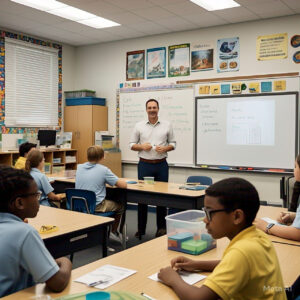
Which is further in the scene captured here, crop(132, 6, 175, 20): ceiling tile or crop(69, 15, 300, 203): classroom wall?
crop(69, 15, 300, 203): classroom wall

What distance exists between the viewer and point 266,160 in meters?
5.70

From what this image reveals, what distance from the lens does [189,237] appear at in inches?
79.7

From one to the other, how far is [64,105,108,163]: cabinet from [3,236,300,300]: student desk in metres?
5.11

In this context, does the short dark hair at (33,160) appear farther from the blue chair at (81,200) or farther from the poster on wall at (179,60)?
the poster on wall at (179,60)

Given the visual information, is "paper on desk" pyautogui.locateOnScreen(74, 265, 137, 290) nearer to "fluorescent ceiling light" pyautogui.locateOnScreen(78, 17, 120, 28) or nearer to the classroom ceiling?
the classroom ceiling

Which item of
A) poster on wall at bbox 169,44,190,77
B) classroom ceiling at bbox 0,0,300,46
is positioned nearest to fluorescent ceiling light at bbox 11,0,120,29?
classroom ceiling at bbox 0,0,300,46

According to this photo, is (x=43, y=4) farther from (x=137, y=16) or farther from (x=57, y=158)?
(x=57, y=158)

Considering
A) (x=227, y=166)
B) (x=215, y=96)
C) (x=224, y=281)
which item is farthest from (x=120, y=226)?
(x=224, y=281)

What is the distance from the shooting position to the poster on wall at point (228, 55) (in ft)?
19.4

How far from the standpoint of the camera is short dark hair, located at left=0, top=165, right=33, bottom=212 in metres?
1.50

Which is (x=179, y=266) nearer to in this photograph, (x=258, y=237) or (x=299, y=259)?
(x=258, y=237)

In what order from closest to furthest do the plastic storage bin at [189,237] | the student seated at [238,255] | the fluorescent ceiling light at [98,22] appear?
1. the student seated at [238,255]
2. the plastic storage bin at [189,237]
3. the fluorescent ceiling light at [98,22]

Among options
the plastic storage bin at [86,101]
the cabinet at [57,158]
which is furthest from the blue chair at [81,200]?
the plastic storage bin at [86,101]

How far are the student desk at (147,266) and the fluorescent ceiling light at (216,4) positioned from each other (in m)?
3.78
